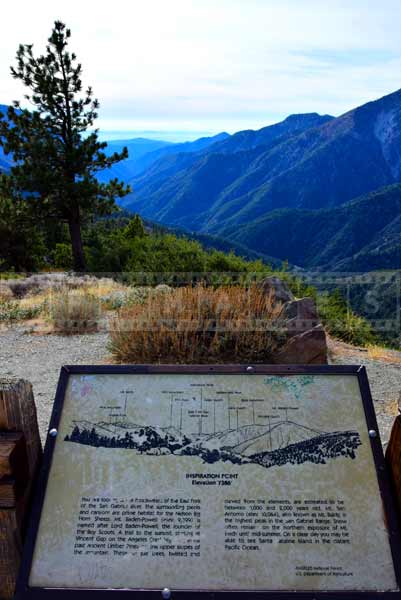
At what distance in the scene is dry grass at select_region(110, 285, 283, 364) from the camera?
6027 millimetres

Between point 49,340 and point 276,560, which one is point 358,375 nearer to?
point 276,560

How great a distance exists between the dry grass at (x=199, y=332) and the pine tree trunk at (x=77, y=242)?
1316cm

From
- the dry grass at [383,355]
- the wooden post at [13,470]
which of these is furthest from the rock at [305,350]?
the wooden post at [13,470]

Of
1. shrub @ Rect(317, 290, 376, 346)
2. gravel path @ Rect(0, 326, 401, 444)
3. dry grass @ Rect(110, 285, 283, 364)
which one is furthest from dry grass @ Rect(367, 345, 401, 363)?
dry grass @ Rect(110, 285, 283, 364)

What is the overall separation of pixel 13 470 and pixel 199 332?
403 cm

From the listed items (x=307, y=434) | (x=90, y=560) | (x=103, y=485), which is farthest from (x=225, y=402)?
(x=90, y=560)

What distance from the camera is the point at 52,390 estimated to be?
5.40 meters

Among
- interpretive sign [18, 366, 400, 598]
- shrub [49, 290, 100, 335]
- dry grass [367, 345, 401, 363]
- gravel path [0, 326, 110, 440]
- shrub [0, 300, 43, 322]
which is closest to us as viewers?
interpretive sign [18, 366, 400, 598]

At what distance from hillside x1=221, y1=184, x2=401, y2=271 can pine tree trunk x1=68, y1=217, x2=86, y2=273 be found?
108 metres

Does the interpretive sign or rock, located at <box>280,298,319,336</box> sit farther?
rock, located at <box>280,298,319,336</box>

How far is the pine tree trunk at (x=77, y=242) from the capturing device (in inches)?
734

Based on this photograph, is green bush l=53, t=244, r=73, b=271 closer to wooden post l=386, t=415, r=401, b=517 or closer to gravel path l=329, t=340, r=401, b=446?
gravel path l=329, t=340, r=401, b=446

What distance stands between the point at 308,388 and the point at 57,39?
17002 millimetres

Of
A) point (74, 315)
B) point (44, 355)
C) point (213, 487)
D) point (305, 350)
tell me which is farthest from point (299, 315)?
point (213, 487)
